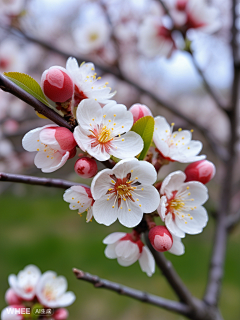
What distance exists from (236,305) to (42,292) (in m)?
2.28

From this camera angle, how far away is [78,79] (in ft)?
1.68

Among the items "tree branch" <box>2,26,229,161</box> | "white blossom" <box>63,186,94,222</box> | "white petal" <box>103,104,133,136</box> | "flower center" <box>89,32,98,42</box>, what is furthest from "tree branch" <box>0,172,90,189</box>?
"flower center" <box>89,32,98,42</box>

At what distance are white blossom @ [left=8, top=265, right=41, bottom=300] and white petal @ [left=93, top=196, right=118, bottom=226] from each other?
44cm

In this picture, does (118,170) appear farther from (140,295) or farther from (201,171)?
(140,295)

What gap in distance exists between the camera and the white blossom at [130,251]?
52 centimetres

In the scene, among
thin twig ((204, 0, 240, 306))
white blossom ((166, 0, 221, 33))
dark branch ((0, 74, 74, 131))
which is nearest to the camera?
dark branch ((0, 74, 74, 131))

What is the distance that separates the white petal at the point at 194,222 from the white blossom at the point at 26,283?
1.61 feet

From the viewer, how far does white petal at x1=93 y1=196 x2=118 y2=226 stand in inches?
17.7

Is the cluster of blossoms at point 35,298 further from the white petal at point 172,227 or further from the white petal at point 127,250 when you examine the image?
the white petal at point 172,227

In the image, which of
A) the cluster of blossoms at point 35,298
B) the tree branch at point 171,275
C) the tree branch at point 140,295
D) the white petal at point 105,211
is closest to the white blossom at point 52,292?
the cluster of blossoms at point 35,298

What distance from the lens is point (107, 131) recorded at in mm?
498

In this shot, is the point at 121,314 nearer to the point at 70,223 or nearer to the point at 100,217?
the point at 70,223

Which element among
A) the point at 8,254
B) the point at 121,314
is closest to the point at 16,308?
the point at 121,314

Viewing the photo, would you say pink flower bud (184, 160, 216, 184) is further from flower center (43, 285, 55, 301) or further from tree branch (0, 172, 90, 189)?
flower center (43, 285, 55, 301)
